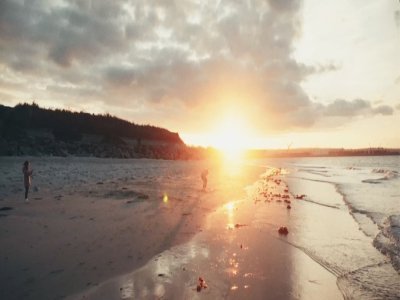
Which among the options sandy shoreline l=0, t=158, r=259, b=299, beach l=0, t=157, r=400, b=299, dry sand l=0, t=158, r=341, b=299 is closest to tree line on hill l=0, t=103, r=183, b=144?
sandy shoreline l=0, t=158, r=259, b=299

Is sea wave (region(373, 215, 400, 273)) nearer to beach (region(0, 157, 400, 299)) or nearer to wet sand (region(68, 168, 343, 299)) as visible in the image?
beach (region(0, 157, 400, 299))

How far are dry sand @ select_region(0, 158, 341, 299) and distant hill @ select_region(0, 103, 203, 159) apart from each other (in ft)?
69.0

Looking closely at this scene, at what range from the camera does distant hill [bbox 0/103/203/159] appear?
34312mm

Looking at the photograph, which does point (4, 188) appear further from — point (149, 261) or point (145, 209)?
point (149, 261)

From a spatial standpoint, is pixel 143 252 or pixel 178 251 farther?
pixel 178 251

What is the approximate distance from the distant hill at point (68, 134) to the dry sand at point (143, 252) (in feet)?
69.0

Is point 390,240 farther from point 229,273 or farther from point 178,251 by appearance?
point 178,251

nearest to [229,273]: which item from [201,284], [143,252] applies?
[201,284]

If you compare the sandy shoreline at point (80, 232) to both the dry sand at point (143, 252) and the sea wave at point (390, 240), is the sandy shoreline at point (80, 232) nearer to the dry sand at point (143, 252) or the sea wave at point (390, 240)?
the dry sand at point (143, 252)

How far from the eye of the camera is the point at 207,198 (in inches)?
747

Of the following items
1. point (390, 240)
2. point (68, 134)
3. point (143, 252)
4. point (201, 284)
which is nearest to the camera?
point (201, 284)

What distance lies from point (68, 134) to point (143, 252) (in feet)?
129

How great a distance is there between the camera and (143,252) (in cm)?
844

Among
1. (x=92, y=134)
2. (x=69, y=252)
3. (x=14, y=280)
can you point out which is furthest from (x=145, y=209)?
(x=92, y=134)
